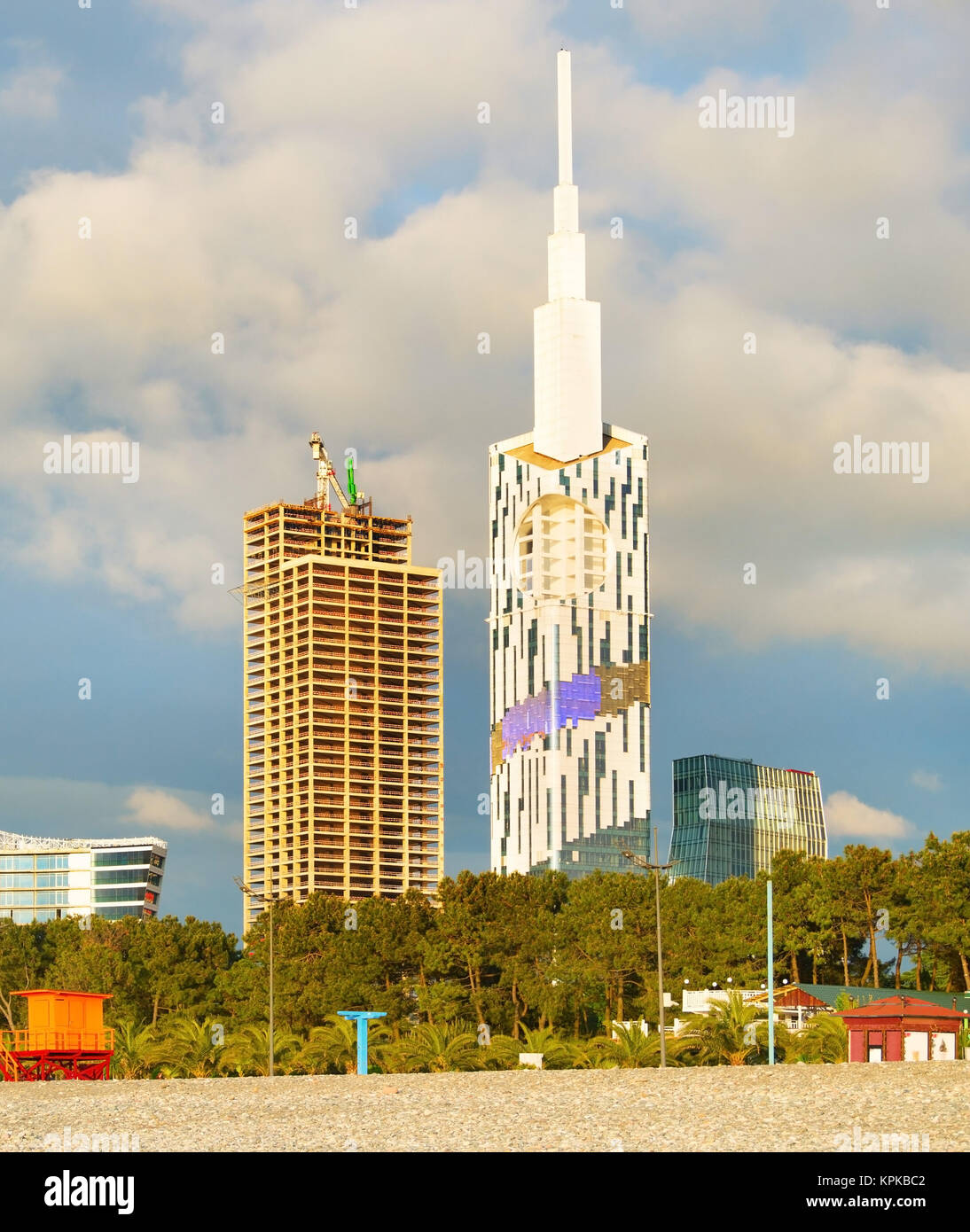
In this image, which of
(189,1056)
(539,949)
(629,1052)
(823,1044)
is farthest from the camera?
(539,949)

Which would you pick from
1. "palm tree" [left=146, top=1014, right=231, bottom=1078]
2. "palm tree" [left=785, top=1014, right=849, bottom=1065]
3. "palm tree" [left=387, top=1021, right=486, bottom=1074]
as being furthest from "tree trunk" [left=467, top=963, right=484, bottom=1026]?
"palm tree" [left=785, top=1014, right=849, bottom=1065]

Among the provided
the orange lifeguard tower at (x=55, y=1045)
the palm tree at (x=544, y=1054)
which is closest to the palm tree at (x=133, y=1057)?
the orange lifeguard tower at (x=55, y=1045)

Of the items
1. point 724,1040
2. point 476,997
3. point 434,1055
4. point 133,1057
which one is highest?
point 724,1040

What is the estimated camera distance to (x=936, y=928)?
91.2 meters

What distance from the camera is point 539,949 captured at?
320 feet

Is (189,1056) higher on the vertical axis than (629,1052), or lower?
lower

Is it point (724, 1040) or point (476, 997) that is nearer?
point (724, 1040)

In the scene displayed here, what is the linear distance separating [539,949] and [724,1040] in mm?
39884

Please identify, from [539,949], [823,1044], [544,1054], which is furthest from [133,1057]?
[539,949]

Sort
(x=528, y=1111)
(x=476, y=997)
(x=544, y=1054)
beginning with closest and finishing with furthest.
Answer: (x=528, y=1111) → (x=544, y=1054) → (x=476, y=997)

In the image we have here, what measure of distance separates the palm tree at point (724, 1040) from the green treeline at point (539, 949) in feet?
96.2

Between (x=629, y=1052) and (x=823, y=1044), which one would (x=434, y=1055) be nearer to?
(x=629, y=1052)
